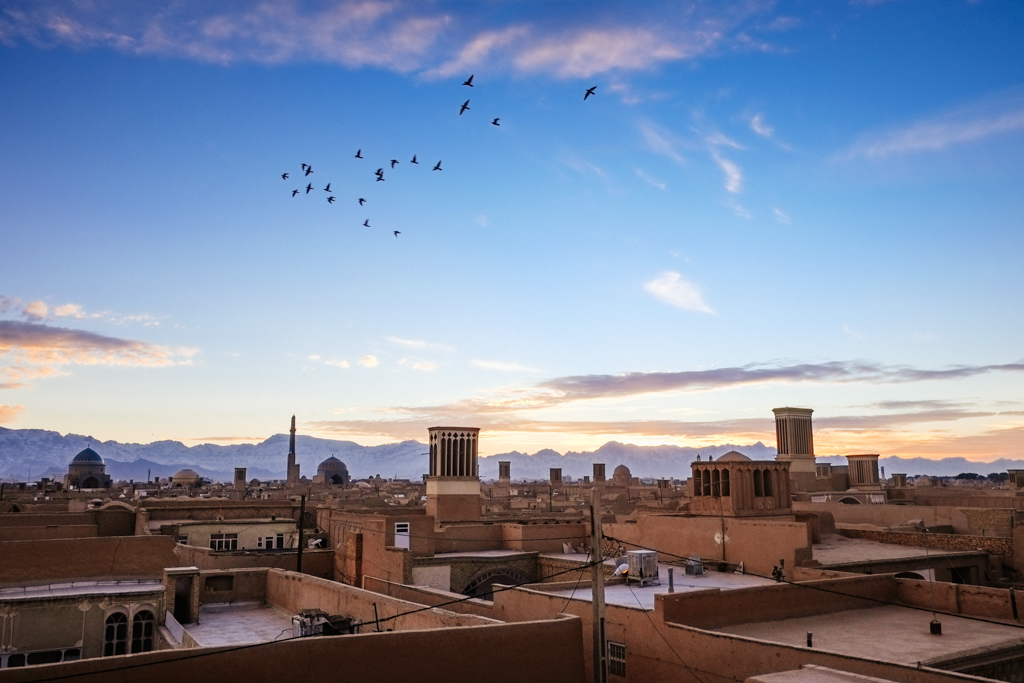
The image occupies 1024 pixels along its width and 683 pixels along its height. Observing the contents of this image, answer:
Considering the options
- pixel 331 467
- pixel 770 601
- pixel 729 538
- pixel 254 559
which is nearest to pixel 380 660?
pixel 770 601

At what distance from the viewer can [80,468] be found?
4326 inches

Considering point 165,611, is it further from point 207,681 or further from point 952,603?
point 952,603

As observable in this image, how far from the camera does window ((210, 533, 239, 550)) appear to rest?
38.0 meters

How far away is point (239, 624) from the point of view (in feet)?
74.7

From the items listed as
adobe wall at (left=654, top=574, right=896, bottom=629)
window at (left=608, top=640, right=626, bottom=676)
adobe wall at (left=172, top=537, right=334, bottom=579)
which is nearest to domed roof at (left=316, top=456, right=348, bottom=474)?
adobe wall at (left=172, top=537, right=334, bottom=579)

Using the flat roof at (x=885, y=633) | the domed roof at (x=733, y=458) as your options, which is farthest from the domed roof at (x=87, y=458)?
the flat roof at (x=885, y=633)

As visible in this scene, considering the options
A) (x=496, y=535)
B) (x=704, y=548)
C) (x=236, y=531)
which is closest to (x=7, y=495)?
(x=236, y=531)

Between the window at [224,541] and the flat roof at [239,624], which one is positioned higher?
the window at [224,541]

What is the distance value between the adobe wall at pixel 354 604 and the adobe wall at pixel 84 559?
3607mm

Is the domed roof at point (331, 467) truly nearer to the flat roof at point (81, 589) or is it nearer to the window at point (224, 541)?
the window at point (224, 541)

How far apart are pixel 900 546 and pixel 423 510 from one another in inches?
919

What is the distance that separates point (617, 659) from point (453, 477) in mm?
21304

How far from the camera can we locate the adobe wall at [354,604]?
17.8 meters

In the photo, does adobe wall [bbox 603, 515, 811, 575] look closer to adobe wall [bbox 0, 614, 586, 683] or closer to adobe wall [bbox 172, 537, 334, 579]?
adobe wall [bbox 0, 614, 586, 683]
